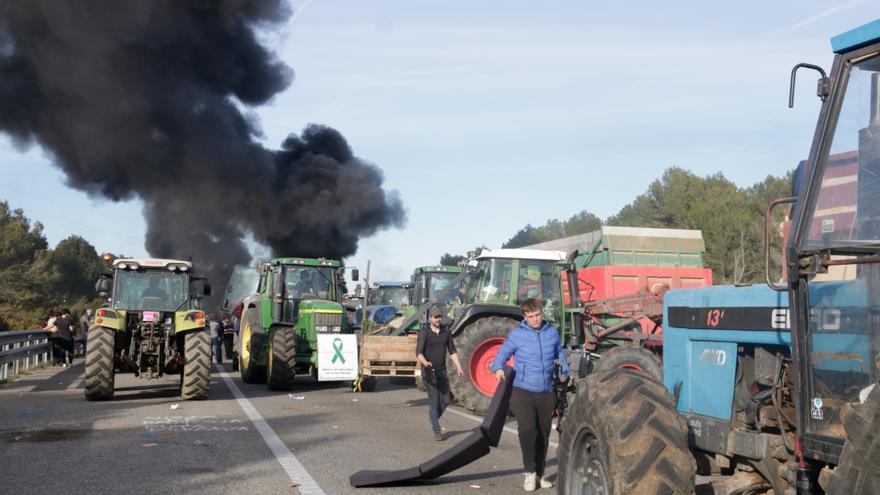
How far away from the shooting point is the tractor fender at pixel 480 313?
1571cm

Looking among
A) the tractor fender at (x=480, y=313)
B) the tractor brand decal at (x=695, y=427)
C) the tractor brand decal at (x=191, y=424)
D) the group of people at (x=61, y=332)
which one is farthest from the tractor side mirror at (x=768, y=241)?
the group of people at (x=61, y=332)

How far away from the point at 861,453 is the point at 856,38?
1926 mm

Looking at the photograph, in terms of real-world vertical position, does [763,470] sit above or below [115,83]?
below

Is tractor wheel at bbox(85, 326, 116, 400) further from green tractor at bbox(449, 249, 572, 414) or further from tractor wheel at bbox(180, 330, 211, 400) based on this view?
green tractor at bbox(449, 249, 572, 414)

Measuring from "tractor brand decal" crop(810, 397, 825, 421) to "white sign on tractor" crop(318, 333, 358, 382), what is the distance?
1463 centimetres

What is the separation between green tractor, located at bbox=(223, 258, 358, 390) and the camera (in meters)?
20.2

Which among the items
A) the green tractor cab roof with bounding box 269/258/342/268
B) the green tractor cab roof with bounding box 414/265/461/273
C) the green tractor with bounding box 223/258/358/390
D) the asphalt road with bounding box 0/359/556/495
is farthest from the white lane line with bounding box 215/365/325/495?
the green tractor cab roof with bounding box 414/265/461/273

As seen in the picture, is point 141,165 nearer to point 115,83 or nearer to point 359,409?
point 115,83

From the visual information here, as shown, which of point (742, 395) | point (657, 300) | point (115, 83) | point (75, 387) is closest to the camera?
point (742, 395)

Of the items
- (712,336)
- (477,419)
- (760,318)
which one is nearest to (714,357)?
(712,336)

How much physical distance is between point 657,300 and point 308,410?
571 centimetres

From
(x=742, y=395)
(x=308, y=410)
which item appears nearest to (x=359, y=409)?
(x=308, y=410)

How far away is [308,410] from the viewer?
50.3 ft

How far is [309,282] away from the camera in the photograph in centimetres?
2161
